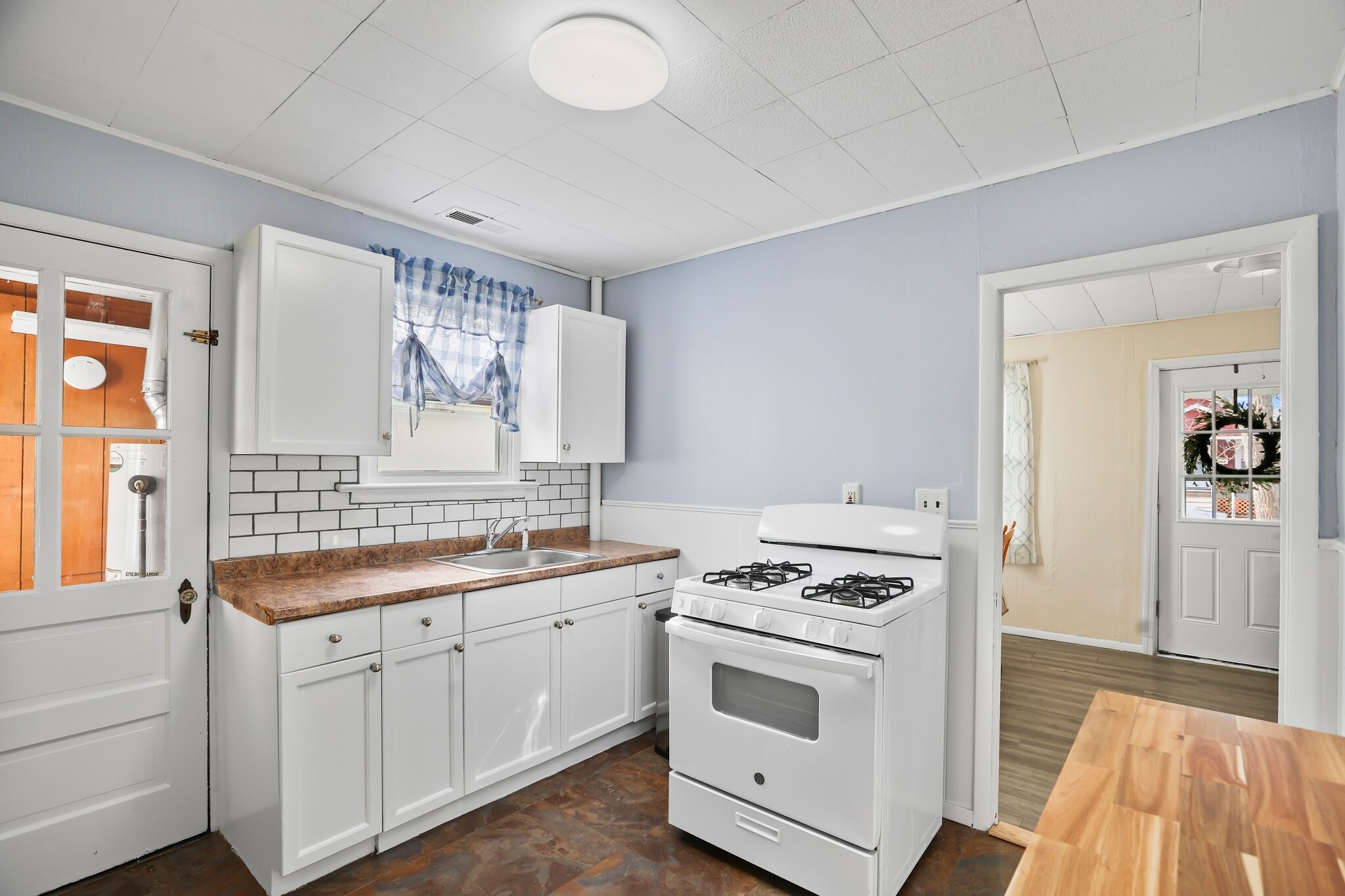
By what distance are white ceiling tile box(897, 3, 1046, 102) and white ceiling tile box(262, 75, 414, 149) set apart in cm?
153

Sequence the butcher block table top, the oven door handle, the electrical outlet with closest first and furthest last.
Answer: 1. the butcher block table top
2. the oven door handle
3. the electrical outlet

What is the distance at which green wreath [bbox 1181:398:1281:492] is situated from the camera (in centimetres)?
444

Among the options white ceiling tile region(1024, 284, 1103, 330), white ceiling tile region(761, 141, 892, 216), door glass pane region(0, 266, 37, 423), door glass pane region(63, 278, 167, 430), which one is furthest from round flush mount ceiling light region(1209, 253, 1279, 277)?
door glass pane region(0, 266, 37, 423)

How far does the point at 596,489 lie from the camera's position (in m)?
3.87

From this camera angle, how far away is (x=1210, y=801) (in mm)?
840

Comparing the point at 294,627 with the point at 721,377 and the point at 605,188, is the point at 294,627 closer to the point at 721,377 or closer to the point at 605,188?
the point at 605,188

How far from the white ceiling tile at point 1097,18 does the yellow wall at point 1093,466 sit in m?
3.77

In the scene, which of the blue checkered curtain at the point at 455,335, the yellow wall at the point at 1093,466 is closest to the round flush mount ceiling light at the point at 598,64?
the blue checkered curtain at the point at 455,335

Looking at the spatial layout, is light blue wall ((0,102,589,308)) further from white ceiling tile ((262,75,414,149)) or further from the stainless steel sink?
the stainless steel sink

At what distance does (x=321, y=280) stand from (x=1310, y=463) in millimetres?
3213

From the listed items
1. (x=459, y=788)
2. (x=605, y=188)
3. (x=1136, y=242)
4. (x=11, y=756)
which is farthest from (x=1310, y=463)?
(x=11, y=756)

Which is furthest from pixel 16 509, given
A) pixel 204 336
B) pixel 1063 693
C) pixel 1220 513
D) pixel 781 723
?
pixel 1220 513

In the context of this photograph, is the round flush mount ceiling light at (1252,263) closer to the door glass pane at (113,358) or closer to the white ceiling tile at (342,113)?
the white ceiling tile at (342,113)

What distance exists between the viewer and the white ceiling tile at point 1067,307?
13.1ft
